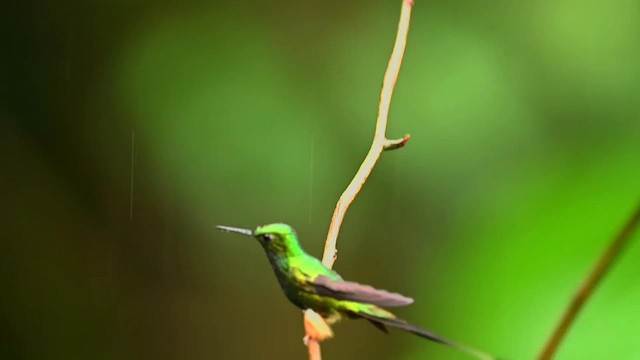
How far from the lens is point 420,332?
959 mm

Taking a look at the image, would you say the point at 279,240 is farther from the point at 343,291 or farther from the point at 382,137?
the point at 382,137

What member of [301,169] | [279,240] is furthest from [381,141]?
[279,240]

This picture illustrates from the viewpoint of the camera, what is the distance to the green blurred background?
106cm

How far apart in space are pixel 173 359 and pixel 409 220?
1.48 feet

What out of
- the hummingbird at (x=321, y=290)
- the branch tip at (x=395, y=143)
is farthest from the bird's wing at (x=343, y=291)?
the branch tip at (x=395, y=143)

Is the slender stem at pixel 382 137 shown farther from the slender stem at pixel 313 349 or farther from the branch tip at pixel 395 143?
the slender stem at pixel 313 349

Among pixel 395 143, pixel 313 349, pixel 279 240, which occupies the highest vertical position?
pixel 395 143

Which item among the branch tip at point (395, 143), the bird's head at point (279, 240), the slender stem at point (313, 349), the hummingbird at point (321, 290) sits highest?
the branch tip at point (395, 143)

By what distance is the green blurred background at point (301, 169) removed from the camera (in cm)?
106

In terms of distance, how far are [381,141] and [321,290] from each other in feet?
0.98

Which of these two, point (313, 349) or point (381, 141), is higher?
point (381, 141)

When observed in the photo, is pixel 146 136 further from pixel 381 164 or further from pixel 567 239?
pixel 567 239

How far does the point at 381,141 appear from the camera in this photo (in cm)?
108

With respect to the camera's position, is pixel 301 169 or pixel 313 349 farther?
pixel 301 169
